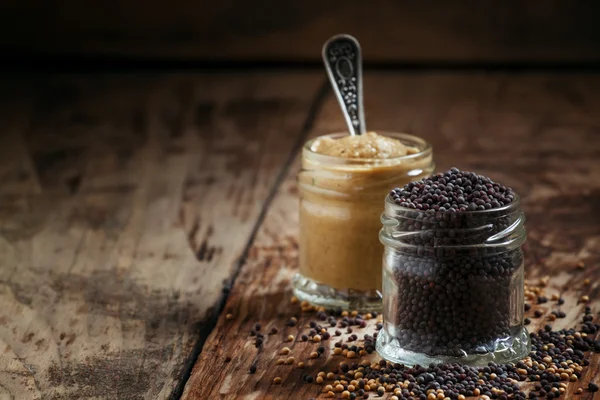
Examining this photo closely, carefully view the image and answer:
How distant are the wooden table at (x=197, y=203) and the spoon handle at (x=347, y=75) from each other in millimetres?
347

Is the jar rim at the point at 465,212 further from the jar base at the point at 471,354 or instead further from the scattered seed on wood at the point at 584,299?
the scattered seed on wood at the point at 584,299

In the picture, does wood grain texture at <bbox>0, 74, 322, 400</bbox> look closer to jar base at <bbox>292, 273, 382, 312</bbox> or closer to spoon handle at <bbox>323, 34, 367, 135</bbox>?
jar base at <bbox>292, 273, 382, 312</bbox>

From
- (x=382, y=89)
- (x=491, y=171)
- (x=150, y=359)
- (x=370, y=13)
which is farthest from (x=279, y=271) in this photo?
(x=370, y=13)

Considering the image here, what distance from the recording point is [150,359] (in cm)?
156

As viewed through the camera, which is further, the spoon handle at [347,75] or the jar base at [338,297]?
the spoon handle at [347,75]

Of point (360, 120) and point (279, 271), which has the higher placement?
point (360, 120)

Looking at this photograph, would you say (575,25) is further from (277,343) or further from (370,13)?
(277,343)

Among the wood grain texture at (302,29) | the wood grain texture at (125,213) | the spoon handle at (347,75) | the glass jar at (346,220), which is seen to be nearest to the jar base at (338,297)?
the glass jar at (346,220)

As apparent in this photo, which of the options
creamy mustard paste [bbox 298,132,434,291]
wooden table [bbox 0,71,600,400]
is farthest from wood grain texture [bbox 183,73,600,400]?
creamy mustard paste [bbox 298,132,434,291]

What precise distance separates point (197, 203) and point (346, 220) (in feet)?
2.69

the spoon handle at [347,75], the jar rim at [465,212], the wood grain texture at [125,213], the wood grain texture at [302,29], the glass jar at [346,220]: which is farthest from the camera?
the wood grain texture at [302,29]

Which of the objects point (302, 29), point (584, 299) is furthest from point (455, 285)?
point (302, 29)

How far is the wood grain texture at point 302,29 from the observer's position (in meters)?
3.92

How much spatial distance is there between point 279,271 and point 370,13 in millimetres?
2155
